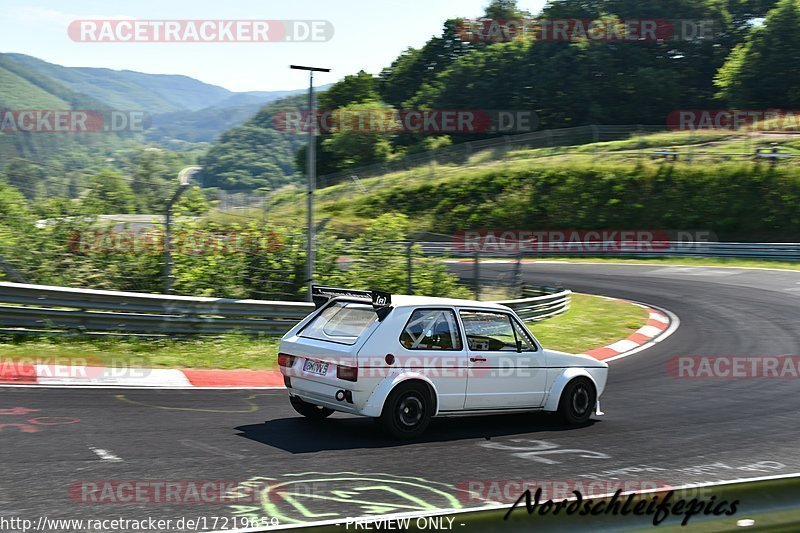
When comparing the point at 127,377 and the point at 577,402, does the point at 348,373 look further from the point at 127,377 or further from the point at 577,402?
the point at 127,377

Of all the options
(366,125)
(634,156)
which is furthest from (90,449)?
(366,125)

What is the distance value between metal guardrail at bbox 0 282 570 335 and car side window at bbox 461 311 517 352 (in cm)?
590

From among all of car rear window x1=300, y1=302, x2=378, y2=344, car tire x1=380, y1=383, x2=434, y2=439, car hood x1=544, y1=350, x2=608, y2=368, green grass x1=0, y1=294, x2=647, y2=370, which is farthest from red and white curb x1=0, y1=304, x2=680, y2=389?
car hood x1=544, y1=350, x2=608, y2=368

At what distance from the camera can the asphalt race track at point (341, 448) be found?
5902 millimetres

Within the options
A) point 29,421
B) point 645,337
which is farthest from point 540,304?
point 29,421

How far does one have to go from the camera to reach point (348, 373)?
310 inches

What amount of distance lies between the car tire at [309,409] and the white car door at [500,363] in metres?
1.59

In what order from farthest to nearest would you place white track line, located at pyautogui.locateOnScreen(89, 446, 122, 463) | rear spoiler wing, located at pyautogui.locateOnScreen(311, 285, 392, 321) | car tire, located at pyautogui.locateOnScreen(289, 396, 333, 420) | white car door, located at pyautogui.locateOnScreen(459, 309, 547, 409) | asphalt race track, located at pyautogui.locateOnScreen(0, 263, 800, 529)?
car tire, located at pyautogui.locateOnScreen(289, 396, 333, 420), white car door, located at pyautogui.locateOnScreen(459, 309, 547, 409), rear spoiler wing, located at pyautogui.locateOnScreen(311, 285, 392, 321), white track line, located at pyautogui.locateOnScreen(89, 446, 122, 463), asphalt race track, located at pyautogui.locateOnScreen(0, 263, 800, 529)

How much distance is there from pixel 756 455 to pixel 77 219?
11.7 m

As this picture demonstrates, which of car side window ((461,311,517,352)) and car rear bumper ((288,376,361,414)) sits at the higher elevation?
car side window ((461,311,517,352))

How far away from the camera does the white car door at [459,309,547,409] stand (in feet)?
28.6

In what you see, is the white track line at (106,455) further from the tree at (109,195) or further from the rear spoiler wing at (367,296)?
the tree at (109,195)

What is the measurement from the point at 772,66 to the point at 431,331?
6729 centimetres

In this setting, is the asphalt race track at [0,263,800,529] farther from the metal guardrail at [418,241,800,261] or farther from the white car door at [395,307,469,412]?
the metal guardrail at [418,241,800,261]
